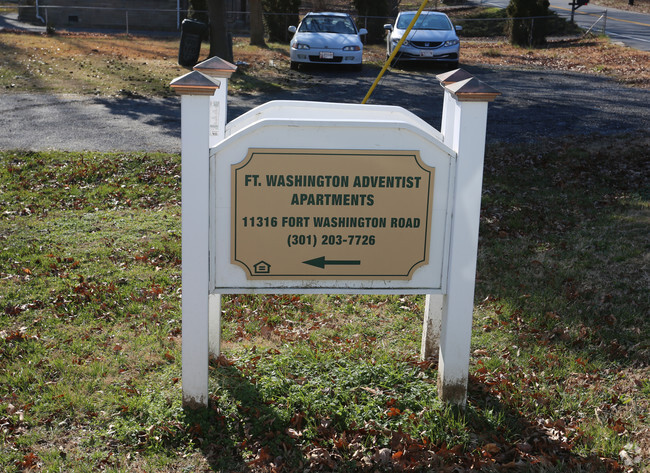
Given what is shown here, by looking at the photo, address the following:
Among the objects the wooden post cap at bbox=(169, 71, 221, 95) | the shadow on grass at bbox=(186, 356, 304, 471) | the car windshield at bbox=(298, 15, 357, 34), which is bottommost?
the shadow on grass at bbox=(186, 356, 304, 471)

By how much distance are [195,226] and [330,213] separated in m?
0.81

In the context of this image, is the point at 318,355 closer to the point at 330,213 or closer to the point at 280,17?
the point at 330,213

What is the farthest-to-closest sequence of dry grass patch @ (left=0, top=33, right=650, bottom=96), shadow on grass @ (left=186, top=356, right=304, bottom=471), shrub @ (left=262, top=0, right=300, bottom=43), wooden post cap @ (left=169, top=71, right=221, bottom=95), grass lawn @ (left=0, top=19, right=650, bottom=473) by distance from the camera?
shrub @ (left=262, top=0, right=300, bottom=43) → dry grass patch @ (left=0, top=33, right=650, bottom=96) → grass lawn @ (left=0, top=19, right=650, bottom=473) → shadow on grass @ (left=186, top=356, right=304, bottom=471) → wooden post cap @ (left=169, top=71, right=221, bottom=95)

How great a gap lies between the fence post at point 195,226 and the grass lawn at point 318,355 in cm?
27

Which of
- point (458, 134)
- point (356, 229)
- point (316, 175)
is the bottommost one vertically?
point (356, 229)

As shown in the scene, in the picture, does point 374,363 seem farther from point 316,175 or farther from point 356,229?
point 316,175

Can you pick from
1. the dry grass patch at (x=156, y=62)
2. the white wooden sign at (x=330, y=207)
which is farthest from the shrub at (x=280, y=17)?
the white wooden sign at (x=330, y=207)

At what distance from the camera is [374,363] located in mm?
5078

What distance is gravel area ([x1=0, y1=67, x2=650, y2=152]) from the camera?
11961mm

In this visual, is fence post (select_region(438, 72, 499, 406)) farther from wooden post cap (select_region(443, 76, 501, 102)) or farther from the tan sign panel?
the tan sign panel

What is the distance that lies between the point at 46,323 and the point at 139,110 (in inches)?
369

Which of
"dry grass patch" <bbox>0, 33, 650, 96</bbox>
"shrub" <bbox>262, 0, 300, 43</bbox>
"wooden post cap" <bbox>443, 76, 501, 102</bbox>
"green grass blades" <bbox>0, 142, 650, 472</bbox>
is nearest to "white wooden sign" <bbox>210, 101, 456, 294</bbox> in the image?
"wooden post cap" <bbox>443, 76, 501, 102</bbox>

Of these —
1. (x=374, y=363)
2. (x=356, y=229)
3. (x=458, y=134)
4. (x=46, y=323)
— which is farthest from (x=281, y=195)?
(x=46, y=323)

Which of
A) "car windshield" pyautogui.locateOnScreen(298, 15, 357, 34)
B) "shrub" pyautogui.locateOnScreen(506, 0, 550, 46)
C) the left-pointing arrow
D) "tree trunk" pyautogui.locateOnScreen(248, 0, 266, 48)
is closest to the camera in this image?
the left-pointing arrow
